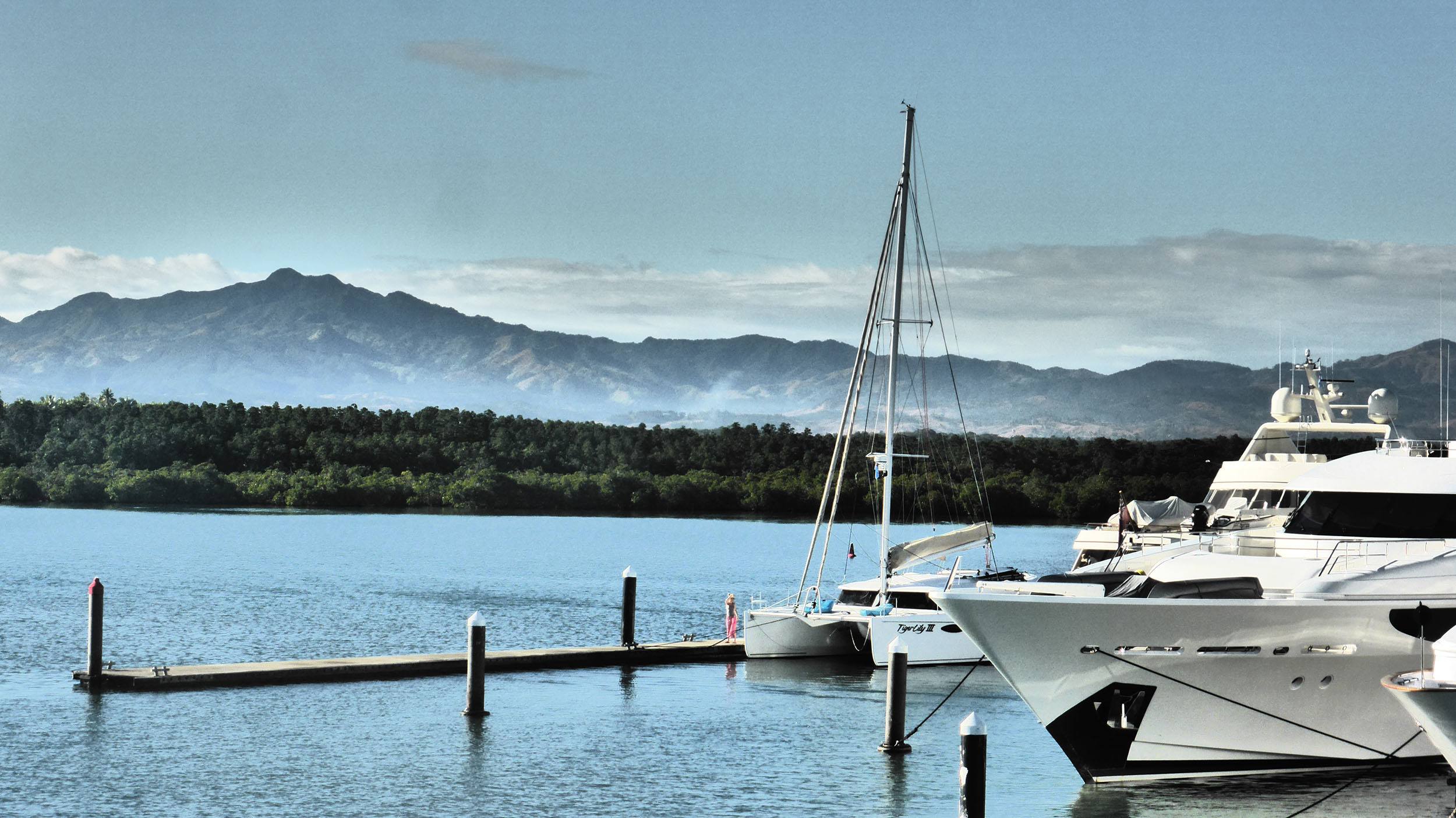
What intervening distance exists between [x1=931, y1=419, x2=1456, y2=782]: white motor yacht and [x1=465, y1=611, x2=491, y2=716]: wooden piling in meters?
7.52

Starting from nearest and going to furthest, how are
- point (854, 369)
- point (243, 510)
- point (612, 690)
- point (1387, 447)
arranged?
point (1387, 447), point (612, 690), point (854, 369), point (243, 510)

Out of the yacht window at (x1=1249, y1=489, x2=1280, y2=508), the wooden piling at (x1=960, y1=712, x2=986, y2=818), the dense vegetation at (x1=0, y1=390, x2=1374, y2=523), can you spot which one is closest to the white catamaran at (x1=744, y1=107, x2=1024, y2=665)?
the yacht window at (x1=1249, y1=489, x2=1280, y2=508)

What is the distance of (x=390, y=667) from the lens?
87.9 ft

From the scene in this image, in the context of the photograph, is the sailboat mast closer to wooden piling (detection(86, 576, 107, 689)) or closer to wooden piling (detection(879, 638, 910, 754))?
wooden piling (detection(879, 638, 910, 754))

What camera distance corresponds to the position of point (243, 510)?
120688mm

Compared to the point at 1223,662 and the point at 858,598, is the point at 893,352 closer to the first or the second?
the point at 858,598

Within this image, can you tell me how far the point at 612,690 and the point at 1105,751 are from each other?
1152cm

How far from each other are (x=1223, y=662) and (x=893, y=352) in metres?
14.2

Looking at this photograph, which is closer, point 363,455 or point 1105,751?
point 1105,751

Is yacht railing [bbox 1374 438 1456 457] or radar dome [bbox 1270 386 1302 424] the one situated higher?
radar dome [bbox 1270 386 1302 424]

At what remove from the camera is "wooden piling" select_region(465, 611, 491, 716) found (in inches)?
886

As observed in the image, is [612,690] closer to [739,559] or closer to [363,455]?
[739,559]

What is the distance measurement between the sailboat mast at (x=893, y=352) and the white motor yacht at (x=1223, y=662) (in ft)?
38.2

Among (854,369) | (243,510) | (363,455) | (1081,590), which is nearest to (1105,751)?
(1081,590)
